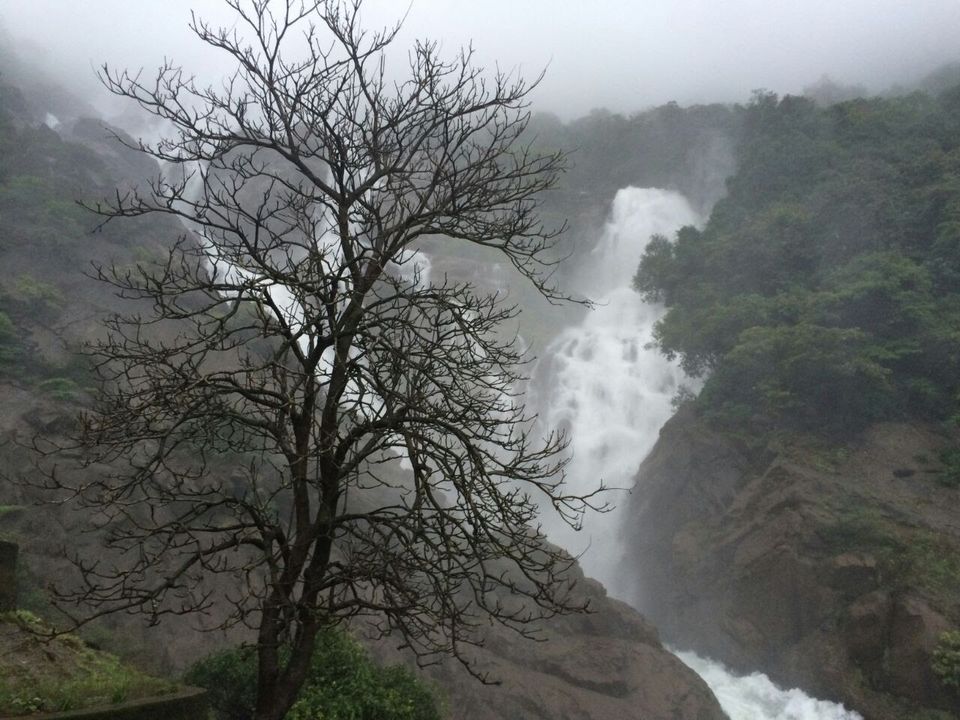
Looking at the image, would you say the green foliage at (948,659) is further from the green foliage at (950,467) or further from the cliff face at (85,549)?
the green foliage at (950,467)

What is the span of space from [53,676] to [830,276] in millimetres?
23728

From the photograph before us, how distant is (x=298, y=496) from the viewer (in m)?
5.22

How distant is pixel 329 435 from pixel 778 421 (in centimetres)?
1975

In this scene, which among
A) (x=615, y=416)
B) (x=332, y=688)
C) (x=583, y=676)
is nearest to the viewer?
(x=332, y=688)

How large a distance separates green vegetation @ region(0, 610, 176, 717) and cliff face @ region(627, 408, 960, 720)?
14.8m

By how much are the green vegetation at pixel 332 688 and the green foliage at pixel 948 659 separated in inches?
444

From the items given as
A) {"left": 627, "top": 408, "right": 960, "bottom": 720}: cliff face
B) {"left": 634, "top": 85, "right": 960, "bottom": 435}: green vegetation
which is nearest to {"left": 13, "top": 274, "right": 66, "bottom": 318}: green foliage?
{"left": 627, "top": 408, "right": 960, "bottom": 720}: cliff face

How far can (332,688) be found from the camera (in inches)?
275

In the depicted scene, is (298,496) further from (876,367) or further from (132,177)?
(132,177)

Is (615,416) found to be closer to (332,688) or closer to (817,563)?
(817,563)

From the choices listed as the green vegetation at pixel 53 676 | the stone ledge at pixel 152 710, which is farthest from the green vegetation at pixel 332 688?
the green vegetation at pixel 53 676

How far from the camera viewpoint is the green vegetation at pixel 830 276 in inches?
773

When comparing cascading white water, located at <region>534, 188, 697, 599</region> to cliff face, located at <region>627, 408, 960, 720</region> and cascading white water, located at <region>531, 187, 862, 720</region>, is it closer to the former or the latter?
cascading white water, located at <region>531, 187, 862, 720</region>

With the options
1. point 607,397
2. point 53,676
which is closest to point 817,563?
point 53,676
